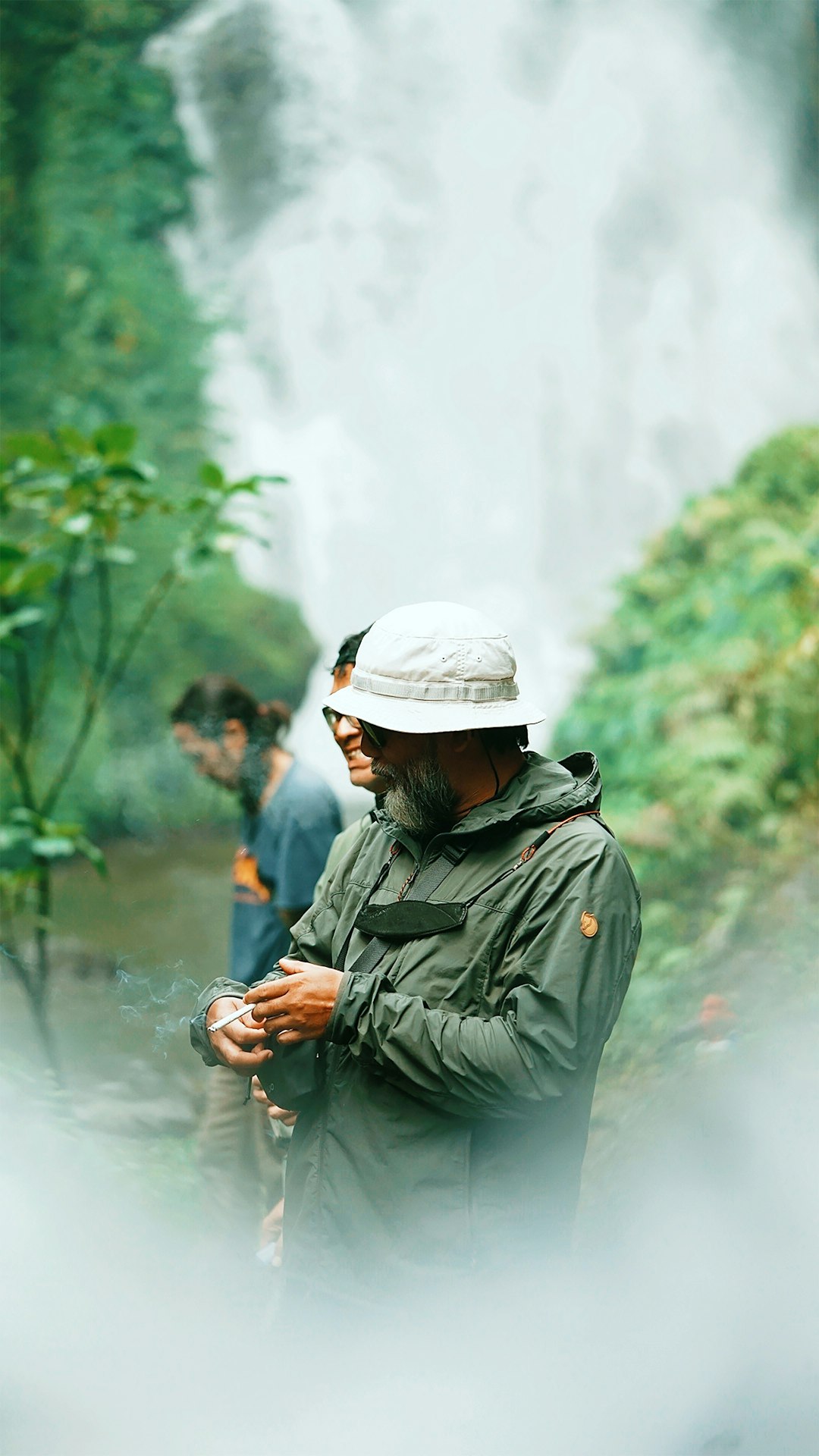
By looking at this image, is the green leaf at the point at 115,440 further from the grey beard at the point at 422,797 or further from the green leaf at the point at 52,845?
the grey beard at the point at 422,797

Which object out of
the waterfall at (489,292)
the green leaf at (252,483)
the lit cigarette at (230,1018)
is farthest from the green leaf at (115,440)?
the waterfall at (489,292)

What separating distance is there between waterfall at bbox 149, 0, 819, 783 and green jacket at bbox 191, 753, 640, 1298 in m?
7.70

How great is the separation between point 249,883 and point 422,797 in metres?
1.30

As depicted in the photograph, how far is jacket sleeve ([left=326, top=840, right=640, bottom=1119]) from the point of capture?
1.37m

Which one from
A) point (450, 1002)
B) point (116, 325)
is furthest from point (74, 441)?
point (116, 325)

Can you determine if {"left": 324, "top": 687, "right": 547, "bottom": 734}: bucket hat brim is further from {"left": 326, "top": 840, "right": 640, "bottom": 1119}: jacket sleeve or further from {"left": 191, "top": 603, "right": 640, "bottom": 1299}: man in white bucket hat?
{"left": 326, "top": 840, "right": 640, "bottom": 1119}: jacket sleeve

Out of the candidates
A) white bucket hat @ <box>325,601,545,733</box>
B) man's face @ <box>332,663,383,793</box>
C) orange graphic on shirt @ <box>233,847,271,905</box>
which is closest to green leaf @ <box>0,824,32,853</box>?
Answer: orange graphic on shirt @ <box>233,847,271,905</box>

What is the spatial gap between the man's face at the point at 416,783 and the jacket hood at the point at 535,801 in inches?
1.1

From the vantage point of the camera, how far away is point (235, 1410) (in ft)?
5.34

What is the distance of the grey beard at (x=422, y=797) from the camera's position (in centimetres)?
152

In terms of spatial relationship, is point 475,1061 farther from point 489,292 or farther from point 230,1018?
point 489,292

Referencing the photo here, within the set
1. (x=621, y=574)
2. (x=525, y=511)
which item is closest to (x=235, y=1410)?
(x=621, y=574)

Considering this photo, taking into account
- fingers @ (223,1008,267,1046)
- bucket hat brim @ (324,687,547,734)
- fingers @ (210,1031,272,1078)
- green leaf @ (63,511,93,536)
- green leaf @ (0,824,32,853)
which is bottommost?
green leaf @ (0,824,32,853)

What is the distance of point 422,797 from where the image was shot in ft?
5.02
